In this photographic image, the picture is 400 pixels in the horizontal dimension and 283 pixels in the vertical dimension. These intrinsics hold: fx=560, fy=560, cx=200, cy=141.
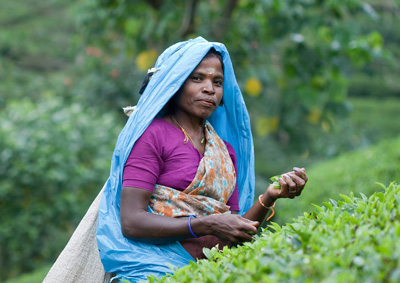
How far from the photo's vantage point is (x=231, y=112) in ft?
8.77

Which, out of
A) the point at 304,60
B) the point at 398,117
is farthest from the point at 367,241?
the point at 398,117

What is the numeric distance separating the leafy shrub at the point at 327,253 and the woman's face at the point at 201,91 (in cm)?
70

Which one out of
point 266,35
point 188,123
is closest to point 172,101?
point 188,123

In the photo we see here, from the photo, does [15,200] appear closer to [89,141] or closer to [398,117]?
[89,141]

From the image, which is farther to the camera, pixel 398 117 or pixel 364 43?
pixel 398 117

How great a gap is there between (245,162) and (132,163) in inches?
26.3

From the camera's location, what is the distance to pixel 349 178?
5.58 m

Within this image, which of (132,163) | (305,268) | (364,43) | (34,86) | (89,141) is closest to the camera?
(305,268)

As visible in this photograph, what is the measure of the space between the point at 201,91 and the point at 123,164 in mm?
456

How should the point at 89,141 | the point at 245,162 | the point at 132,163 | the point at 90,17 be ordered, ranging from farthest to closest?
1. the point at 90,17
2. the point at 89,141
3. the point at 245,162
4. the point at 132,163

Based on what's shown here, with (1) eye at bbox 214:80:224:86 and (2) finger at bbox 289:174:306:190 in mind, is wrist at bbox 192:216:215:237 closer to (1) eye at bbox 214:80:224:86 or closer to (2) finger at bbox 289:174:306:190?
(2) finger at bbox 289:174:306:190

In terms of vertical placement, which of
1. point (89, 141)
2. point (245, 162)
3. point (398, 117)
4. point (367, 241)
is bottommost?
point (398, 117)

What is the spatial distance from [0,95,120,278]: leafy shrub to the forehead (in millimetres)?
3716

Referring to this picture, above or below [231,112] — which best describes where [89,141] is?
below
